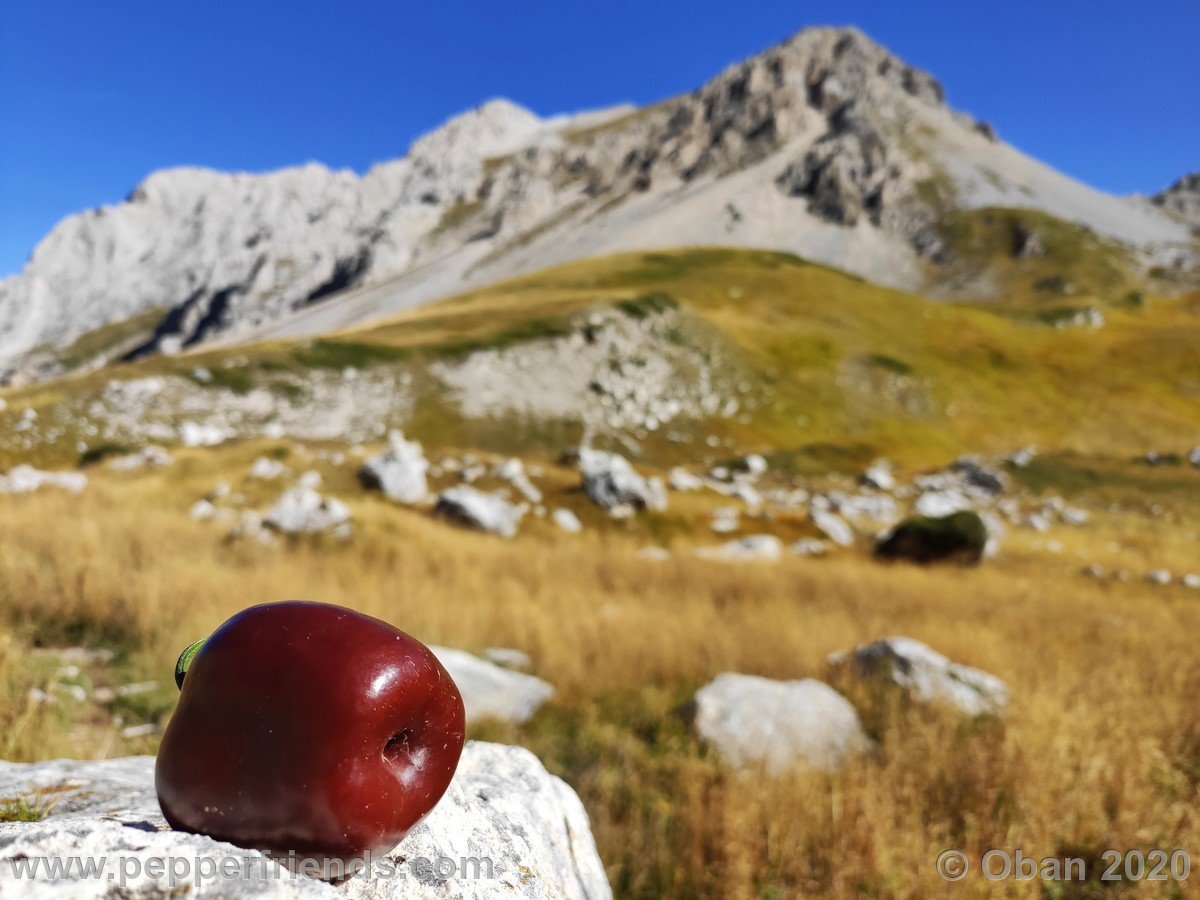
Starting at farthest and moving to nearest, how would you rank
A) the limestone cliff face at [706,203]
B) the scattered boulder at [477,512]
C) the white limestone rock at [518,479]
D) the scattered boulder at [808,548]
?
the limestone cliff face at [706,203]
the white limestone rock at [518,479]
the scattered boulder at [808,548]
the scattered boulder at [477,512]

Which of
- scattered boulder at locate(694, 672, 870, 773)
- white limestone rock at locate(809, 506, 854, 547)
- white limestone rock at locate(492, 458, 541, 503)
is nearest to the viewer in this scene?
scattered boulder at locate(694, 672, 870, 773)

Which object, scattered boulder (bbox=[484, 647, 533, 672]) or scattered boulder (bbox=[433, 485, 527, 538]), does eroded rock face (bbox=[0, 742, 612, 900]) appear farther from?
scattered boulder (bbox=[433, 485, 527, 538])

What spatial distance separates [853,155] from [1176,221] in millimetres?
62753

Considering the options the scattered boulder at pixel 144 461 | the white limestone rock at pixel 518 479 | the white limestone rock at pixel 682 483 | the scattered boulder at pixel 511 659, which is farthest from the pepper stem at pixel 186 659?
the white limestone rock at pixel 682 483

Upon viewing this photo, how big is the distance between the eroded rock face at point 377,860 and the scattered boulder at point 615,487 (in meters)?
14.2

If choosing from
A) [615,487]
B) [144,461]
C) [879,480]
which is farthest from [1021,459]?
[144,461]

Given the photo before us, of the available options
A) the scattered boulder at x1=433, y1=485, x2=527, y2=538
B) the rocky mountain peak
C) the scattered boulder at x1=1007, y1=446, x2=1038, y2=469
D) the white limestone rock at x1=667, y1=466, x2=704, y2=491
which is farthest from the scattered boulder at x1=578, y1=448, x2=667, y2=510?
the rocky mountain peak

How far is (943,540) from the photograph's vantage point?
15.0m

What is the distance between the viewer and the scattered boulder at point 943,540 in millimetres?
14930

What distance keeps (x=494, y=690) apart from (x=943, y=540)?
1355cm

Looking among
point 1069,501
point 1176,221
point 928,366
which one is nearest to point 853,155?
point 1176,221

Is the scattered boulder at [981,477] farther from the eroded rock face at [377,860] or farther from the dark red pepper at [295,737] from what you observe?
the dark red pepper at [295,737]

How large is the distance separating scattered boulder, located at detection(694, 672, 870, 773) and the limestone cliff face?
Result: 87.1 m

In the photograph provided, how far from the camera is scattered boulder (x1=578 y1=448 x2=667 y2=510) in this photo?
55.2ft
